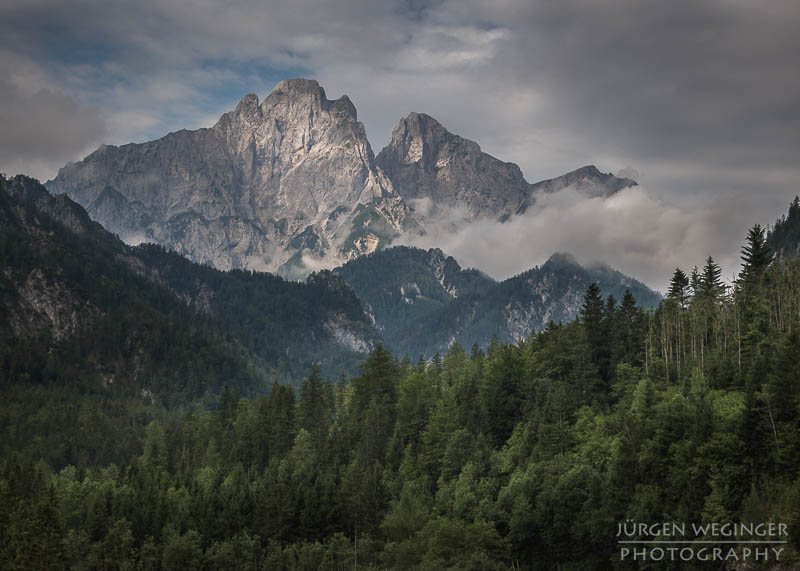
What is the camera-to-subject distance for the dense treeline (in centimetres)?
8825

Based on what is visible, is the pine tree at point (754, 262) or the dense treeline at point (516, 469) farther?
→ the pine tree at point (754, 262)

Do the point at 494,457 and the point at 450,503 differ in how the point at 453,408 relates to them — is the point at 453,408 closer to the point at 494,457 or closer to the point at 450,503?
the point at 494,457

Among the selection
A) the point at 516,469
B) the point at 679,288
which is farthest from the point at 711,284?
the point at 516,469

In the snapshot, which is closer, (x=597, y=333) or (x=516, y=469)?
(x=516, y=469)

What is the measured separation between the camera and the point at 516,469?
369 feet

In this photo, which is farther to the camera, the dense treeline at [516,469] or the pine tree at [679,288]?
the pine tree at [679,288]

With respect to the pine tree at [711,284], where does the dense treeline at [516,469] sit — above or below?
below

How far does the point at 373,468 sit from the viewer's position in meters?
134

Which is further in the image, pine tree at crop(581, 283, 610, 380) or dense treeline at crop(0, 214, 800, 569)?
pine tree at crop(581, 283, 610, 380)

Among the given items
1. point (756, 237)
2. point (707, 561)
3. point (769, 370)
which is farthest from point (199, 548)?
point (756, 237)

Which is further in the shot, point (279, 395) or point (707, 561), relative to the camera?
point (279, 395)

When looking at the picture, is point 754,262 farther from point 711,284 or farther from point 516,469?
point 516,469

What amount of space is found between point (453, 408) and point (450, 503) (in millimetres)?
30831

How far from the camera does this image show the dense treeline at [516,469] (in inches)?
3474
